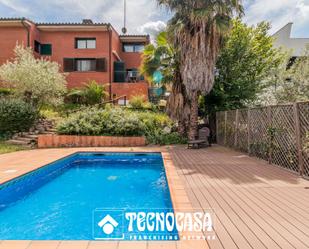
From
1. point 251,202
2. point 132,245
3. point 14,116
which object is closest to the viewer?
point 132,245

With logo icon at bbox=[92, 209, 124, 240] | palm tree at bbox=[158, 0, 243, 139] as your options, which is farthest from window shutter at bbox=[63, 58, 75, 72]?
logo icon at bbox=[92, 209, 124, 240]

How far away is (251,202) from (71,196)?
4202 mm

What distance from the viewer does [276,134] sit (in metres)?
8.22

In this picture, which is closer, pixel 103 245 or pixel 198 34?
pixel 103 245

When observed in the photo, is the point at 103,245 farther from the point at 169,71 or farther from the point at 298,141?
the point at 169,71

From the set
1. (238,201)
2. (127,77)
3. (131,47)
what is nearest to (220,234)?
(238,201)

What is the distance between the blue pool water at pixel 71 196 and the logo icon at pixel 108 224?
21 cm

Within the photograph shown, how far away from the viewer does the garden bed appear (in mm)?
13359

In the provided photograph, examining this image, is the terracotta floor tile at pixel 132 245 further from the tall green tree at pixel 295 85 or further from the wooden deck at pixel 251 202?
the tall green tree at pixel 295 85

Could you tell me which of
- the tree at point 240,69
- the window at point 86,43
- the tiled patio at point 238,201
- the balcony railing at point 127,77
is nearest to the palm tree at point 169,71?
the tree at point 240,69

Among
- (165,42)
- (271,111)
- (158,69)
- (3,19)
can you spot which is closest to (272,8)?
(165,42)

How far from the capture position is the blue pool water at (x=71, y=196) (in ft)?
14.2

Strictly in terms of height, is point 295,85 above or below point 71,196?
above

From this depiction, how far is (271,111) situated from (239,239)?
20.6ft
